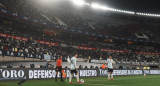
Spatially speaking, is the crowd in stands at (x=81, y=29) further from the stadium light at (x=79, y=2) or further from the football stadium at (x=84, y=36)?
the stadium light at (x=79, y=2)

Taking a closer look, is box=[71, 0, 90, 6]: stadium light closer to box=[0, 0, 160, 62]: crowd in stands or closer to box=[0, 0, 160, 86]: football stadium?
box=[0, 0, 160, 86]: football stadium

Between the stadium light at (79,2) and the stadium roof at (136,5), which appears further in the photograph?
the stadium roof at (136,5)

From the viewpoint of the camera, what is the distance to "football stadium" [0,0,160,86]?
30.4m

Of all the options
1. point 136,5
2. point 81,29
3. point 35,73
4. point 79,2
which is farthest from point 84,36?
point 35,73

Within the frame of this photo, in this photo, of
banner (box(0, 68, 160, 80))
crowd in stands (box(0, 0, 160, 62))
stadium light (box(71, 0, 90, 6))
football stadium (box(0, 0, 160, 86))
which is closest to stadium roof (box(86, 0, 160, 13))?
football stadium (box(0, 0, 160, 86))

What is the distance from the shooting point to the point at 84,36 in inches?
2295

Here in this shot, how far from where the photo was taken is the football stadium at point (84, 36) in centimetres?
3039

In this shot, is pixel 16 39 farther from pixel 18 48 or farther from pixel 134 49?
pixel 134 49

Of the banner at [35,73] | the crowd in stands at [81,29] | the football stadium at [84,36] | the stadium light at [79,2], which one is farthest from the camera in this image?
the stadium light at [79,2]

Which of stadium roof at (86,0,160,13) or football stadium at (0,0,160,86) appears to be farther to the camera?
stadium roof at (86,0,160,13)

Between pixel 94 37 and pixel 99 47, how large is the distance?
6.84 m

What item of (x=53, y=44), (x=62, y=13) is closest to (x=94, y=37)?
(x=62, y=13)

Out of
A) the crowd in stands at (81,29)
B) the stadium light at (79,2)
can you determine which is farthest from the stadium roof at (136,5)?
the crowd in stands at (81,29)

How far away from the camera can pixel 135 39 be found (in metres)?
65.2
